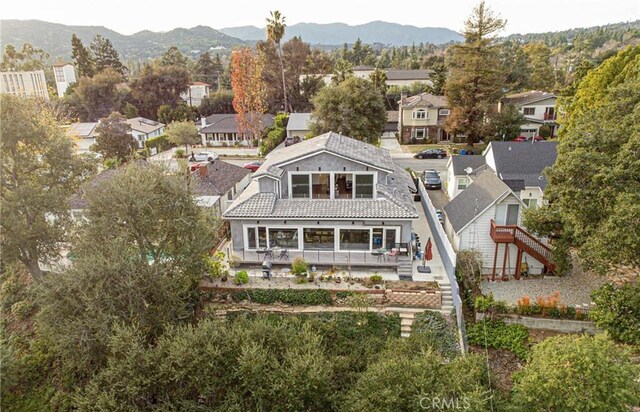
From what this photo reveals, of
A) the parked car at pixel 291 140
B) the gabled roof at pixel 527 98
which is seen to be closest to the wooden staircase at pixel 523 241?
the gabled roof at pixel 527 98

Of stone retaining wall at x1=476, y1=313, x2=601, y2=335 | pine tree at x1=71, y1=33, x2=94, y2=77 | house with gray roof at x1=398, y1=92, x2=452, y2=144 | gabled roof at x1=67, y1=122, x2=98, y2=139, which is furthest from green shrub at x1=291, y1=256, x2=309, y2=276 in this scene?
pine tree at x1=71, y1=33, x2=94, y2=77

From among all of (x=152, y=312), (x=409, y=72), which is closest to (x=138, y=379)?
(x=152, y=312)

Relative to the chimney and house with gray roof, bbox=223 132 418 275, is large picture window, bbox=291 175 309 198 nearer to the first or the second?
house with gray roof, bbox=223 132 418 275

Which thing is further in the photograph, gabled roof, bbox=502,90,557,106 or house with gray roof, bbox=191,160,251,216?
gabled roof, bbox=502,90,557,106

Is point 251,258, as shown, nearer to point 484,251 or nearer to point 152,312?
point 152,312

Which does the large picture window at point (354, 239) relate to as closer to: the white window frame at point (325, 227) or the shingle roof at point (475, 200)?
the white window frame at point (325, 227)

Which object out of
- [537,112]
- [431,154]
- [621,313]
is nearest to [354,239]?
[621,313]
